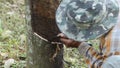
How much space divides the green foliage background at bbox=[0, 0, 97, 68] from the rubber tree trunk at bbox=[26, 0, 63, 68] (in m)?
1.14

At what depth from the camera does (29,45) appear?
2.88 meters

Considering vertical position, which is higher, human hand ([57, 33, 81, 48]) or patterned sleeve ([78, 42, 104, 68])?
human hand ([57, 33, 81, 48])

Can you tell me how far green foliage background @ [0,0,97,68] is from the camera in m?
4.21

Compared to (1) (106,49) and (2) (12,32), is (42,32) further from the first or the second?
(2) (12,32)

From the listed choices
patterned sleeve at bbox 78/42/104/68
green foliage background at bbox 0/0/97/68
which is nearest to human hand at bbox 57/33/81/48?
patterned sleeve at bbox 78/42/104/68

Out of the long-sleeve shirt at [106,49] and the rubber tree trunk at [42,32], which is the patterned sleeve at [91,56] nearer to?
the long-sleeve shirt at [106,49]

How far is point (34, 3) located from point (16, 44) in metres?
1.84

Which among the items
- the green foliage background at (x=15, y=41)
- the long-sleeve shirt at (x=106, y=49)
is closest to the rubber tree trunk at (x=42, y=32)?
the long-sleeve shirt at (x=106, y=49)

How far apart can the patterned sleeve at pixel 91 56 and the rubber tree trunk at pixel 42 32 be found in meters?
0.30

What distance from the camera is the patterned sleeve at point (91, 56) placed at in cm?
237

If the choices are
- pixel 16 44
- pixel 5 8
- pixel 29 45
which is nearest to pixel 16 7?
pixel 5 8

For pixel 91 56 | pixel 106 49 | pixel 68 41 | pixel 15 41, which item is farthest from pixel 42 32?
pixel 15 41

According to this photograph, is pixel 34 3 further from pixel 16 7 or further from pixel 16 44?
pixel 16 7

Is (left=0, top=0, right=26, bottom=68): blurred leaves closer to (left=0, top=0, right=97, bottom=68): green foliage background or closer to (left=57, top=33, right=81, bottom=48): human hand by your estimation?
(left=0, top=0, right=97, bottom=68): green foliage background
